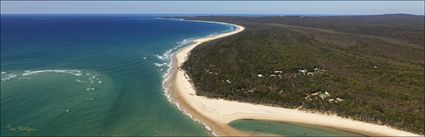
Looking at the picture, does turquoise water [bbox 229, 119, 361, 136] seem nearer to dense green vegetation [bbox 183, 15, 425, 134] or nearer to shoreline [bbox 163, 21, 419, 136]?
shoreline [bbox 163, 21, 419, 136]

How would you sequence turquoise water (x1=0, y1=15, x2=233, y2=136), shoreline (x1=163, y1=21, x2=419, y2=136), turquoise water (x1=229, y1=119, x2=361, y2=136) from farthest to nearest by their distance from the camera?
turquoise water (x1=0, y1=15, x2=233, y2=136) → shoreline (x1=163, y1=21, x2=419, y2=136) → turquoise water (x1=229, y1=119, x2=361, y2=136)

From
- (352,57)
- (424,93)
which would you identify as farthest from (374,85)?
(352,57)

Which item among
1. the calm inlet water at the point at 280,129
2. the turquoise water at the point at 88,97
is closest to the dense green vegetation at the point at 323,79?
the calm inlet water at the point at 280,129

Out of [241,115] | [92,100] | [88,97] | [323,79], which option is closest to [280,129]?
[241,115]

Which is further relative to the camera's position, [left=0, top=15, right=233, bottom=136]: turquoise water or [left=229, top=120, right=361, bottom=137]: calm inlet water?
[left=0, top=15, right=233, bottom=136]: turquoise water

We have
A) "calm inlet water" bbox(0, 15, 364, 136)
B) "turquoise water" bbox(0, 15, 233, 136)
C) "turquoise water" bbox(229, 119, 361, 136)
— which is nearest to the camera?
"turquoise water" bbox(229, 119, 361, 136)

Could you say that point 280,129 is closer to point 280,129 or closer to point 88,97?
point 280,129

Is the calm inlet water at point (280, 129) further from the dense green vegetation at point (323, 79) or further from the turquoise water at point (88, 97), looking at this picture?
the dense green vegetation at point (323, 79)

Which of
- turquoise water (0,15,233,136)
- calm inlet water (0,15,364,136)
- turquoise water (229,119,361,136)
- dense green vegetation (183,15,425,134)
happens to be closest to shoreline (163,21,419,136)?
turquoise water (229,119,361,136)

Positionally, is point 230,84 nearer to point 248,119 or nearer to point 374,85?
point 248,119
